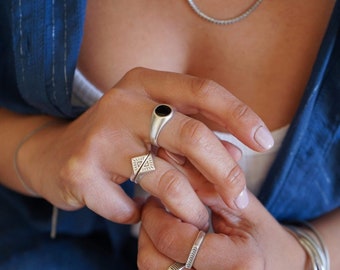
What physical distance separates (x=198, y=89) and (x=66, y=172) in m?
0.19

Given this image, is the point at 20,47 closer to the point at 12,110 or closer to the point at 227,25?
the point at 12,110

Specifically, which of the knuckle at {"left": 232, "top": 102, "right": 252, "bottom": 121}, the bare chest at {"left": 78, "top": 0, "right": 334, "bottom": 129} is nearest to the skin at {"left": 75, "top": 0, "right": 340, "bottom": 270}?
the bare chest at {"left": 78, "top": 0, "right": 334, "bottom": 129}

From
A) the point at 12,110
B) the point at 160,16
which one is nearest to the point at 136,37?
the point at 160,16

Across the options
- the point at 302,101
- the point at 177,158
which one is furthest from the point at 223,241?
the point at 302,101

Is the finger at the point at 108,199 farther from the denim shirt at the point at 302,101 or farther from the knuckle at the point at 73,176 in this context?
the denim shirt at the point at 302,101

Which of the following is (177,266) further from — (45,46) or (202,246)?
(45,46)

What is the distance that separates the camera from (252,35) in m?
0.62

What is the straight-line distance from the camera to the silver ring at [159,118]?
0.50 meters

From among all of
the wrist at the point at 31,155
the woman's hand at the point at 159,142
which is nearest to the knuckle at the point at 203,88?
the woman's hand at the point at 159,142

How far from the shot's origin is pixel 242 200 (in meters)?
0.54

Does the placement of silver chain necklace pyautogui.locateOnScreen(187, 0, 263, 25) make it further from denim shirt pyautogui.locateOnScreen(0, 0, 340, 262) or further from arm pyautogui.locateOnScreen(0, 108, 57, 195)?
arm pyautogui.locateOnScreen(0, 108, 57, 195)

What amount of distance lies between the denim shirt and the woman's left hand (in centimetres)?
8

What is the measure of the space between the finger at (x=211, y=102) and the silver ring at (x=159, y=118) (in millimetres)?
23

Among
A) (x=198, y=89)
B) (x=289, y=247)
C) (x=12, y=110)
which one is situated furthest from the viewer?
(x=12, y=110)
